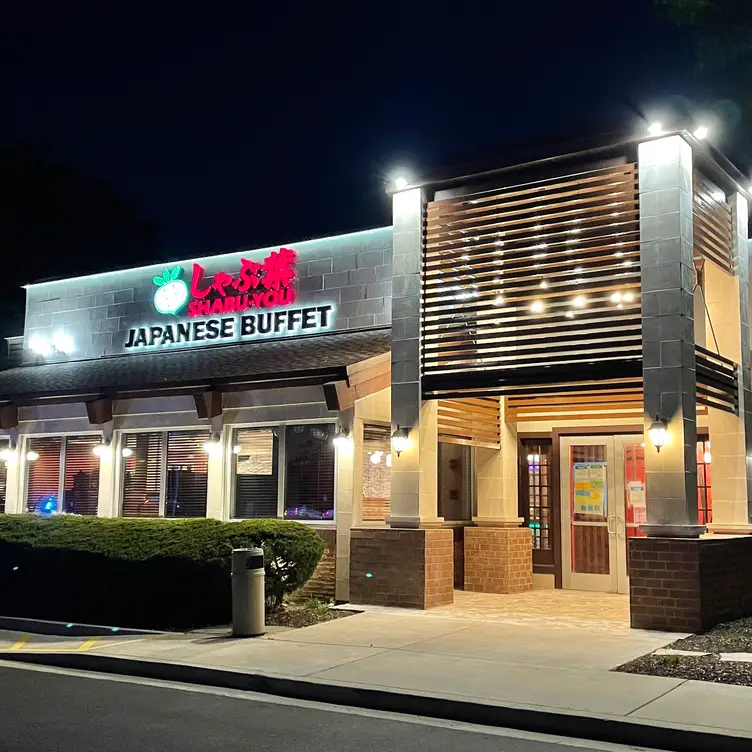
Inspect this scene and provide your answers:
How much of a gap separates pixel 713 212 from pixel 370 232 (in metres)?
5.72

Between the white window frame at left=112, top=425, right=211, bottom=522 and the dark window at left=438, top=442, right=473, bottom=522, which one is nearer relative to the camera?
the dark window at left=438, top=442, right=473, bottom=522

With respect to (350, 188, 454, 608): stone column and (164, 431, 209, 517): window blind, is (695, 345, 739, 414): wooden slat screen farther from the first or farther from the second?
(164, 431, 209, 517): window blind

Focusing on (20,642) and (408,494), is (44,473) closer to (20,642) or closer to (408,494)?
(20,642)

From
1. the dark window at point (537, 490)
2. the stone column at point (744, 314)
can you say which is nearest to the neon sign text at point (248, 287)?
the dark window at point (537, 490)

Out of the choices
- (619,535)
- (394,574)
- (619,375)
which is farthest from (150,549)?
(619,535)

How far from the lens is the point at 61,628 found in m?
12.4

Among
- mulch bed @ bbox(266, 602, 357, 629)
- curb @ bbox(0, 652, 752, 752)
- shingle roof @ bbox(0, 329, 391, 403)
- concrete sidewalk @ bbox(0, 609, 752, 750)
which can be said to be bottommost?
curb @ bbox(0, 652, 752, 752)

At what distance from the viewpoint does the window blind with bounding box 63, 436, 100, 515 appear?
18016 mm

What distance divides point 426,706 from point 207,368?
9.62m

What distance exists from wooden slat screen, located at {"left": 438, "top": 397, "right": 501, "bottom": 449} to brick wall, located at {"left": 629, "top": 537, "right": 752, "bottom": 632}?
3996 mm

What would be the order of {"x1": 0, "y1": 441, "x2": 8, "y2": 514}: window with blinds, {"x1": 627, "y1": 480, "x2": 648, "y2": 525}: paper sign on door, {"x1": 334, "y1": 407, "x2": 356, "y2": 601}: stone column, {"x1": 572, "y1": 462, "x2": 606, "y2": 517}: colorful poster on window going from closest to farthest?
{"x1": 334, "y1": 407, "x2": 356, "y2": 601}: stone column → {"x1": 627, "y1": 480, "x2": 648, "y2": 525}: paper sign on door → {"x1": 572, "y1": 462, "x2": 606, "y2": 517}: colorful poster on window → {"x1": 0, "y1": 441, "x2": 8, "y2": 514}: window with blinds

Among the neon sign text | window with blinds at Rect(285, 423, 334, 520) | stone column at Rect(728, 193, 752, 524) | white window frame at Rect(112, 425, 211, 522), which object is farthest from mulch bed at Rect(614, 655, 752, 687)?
the neon sign text

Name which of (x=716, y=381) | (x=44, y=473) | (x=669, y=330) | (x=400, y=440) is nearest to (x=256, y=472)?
(x=400, y=440)

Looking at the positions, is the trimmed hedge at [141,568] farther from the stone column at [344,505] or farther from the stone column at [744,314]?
the stone column at [744,314]
